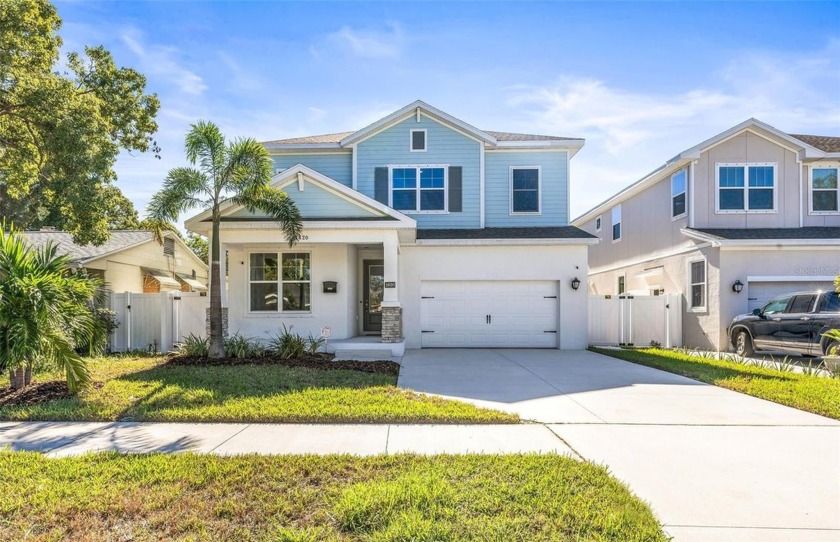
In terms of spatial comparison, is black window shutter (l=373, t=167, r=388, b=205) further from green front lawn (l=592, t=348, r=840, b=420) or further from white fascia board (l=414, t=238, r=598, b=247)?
green front lawn (l=592, t=348, r=840, b=420)

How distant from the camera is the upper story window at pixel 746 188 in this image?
13.8 metres

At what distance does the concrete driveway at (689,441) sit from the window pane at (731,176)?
27.1 ft

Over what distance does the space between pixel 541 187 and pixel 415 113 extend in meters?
4.66

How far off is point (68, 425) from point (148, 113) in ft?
48.9

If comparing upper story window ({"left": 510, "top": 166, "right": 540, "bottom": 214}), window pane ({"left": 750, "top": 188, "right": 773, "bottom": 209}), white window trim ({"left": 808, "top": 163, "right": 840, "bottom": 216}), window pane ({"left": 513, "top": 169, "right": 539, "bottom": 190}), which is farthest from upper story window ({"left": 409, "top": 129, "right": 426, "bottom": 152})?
white window trim ({"left": 808, "top": 163, "right": 840, "bottom": 216})

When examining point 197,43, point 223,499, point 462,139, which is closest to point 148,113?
point 197,43

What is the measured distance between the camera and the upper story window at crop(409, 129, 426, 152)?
14.2 meters

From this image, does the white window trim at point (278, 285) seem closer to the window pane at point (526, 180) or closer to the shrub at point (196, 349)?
the shrub at point (196, 349)

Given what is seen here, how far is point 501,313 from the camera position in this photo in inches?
517

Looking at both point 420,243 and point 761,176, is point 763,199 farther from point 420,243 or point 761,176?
point 420,243

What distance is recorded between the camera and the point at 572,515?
125 inches

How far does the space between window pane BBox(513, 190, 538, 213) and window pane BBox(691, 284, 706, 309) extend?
551 centimetres

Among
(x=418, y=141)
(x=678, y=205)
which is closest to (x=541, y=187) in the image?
(x=418, y=141)

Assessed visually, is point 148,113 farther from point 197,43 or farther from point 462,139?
point 462,139
